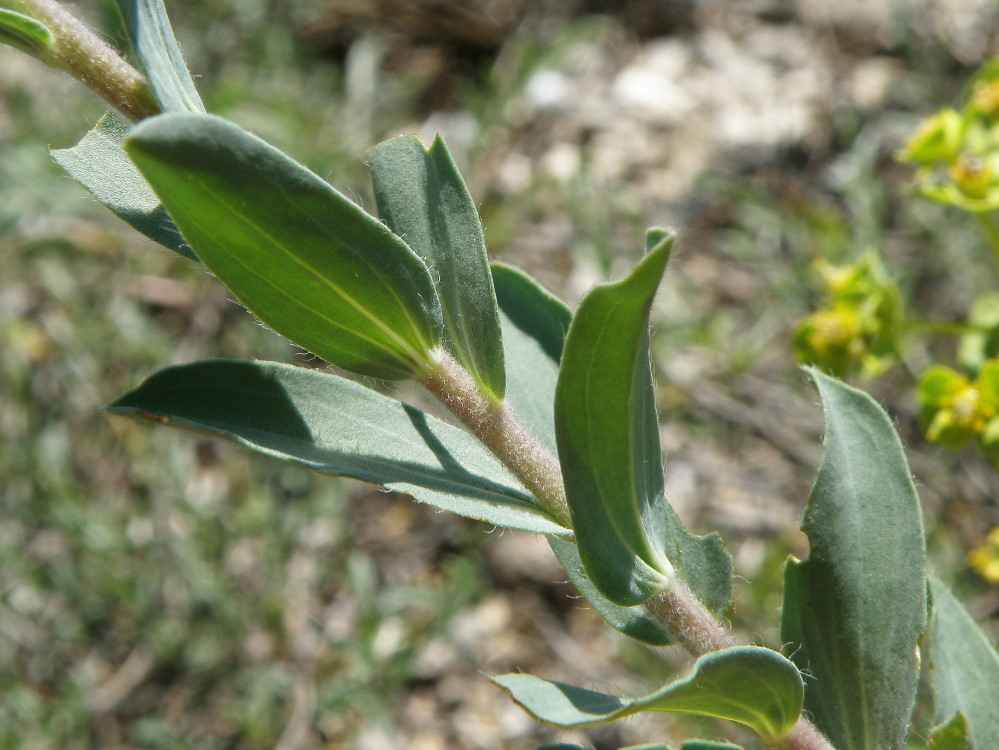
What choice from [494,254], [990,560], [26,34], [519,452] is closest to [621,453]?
[519,452]

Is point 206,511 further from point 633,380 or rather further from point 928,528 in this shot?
point 633,380

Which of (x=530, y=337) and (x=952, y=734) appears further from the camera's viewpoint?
(x=530, y=337)

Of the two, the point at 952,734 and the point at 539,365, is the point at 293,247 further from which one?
the point at 952,734

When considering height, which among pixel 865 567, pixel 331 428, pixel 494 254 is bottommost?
pixel 494 254

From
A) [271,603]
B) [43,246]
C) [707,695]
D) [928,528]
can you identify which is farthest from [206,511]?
[707,695]

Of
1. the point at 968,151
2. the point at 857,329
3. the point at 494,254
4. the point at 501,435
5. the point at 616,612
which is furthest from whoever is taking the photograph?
the point at 494,254

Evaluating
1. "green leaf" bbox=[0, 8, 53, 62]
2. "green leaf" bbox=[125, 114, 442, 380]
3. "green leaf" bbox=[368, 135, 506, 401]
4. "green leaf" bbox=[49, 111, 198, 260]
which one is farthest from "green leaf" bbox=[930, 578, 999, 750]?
"green leaf" bbox=[0, 8, 53, 62]
